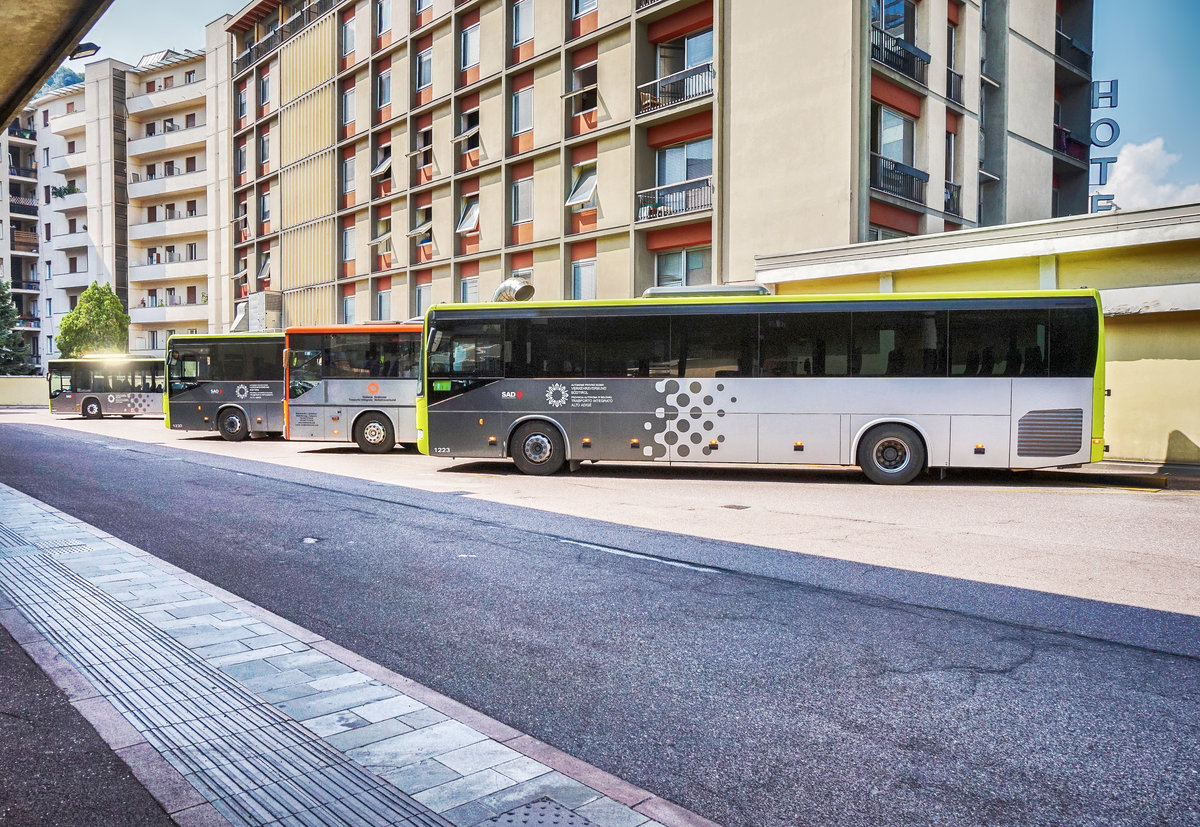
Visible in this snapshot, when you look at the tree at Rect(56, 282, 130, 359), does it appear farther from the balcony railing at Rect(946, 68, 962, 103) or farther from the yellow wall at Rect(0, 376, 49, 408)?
the balcony railing at Rect(946, 68, 962, 103)

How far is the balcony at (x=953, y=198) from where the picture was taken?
2353 centimetres

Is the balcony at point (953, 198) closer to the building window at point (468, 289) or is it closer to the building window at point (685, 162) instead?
the building window at point (685, 162)

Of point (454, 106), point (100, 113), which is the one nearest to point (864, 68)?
point (454, 106)

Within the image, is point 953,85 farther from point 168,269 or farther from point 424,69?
point 168,269

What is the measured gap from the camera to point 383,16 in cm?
3547

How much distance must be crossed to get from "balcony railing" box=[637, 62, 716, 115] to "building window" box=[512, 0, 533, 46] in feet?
20.8

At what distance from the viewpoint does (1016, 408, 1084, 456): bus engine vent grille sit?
13.7 m

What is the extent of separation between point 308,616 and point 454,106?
94.2ft

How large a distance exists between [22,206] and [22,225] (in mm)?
2099

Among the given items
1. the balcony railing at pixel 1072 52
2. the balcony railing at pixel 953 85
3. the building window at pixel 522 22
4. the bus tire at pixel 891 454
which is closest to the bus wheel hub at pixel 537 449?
the bus tire at pixel 891 454

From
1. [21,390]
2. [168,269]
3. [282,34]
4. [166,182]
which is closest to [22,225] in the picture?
[21,390]

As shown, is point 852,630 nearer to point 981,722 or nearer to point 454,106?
point 981,722

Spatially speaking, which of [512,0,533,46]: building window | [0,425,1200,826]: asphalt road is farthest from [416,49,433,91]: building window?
[0,425,1200,826]: asphalt road

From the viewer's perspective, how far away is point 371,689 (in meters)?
4.38
